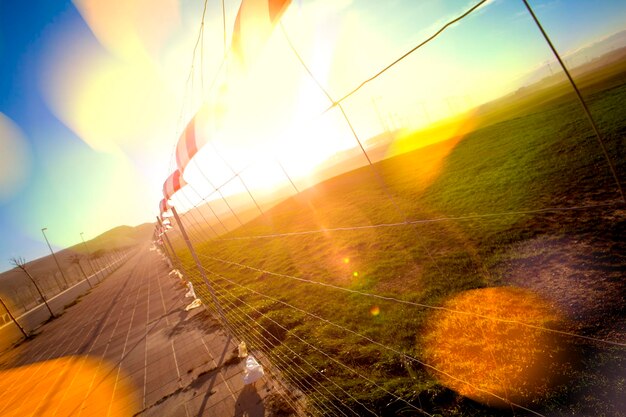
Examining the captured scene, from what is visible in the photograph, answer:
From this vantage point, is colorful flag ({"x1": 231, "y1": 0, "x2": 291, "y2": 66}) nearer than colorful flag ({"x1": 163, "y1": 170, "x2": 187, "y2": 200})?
Yes

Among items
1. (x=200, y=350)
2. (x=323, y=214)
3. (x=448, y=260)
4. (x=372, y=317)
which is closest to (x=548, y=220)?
(x=448, y=260)

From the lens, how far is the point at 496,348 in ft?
17.6

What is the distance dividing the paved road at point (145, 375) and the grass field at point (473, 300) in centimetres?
101

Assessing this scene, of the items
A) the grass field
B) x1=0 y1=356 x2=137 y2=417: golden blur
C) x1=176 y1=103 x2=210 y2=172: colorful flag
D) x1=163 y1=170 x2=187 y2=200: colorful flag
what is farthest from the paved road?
x1=176 y1=103 x2=210 y2=172: colorful flag

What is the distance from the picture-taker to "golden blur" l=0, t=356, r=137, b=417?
24.5 feet

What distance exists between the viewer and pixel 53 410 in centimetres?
838

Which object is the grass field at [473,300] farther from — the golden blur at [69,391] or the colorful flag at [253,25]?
the golden blur at [69,391]

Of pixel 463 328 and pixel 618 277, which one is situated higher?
pixel 463 328

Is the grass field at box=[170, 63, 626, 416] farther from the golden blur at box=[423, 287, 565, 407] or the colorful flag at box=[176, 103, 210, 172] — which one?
the colorful flag at box=[176, 103, 210, 172]

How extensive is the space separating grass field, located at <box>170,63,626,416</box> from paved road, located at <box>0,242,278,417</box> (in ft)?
3.30

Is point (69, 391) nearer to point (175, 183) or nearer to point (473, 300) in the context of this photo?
point (175, 183)

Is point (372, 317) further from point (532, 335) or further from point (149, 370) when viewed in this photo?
point (149, 370)

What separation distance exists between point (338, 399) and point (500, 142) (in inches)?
1019

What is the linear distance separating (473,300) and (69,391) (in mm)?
12367
